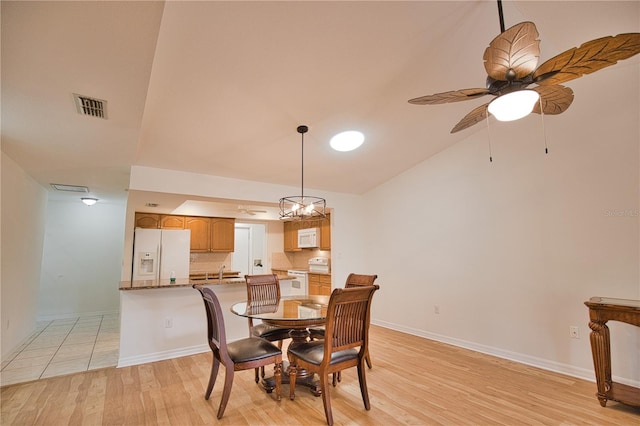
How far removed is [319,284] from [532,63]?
5.12 meters

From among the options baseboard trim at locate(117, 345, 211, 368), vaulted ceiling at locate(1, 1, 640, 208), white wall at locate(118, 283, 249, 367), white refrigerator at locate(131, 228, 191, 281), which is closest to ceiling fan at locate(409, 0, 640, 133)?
vaulted ceiling at locate(1, 1, 640, 208)

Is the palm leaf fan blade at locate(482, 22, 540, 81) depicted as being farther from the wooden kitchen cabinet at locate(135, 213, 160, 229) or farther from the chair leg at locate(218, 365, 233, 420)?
the wooden kitchen cabinet at locate(135, 213, 160, 229)

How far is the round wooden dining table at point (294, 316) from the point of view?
2365 mm

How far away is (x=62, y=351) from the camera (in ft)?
12.5

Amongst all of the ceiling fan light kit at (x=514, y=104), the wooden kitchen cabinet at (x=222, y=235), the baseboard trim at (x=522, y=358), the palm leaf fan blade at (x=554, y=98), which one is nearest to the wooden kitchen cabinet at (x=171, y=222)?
the wooden kitchen cabinet at (x=222, y=235)

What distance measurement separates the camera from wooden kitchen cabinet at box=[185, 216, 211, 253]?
617 cm

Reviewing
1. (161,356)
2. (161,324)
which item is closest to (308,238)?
(161,324)

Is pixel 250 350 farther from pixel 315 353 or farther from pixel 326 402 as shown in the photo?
pixel 326 402

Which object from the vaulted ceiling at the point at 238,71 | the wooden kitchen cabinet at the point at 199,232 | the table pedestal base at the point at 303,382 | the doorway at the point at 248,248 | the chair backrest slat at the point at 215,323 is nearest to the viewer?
the vaulted ceiling at the point at 238,71

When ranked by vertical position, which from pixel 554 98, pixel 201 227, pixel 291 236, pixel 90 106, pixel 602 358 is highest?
pixel 90 106

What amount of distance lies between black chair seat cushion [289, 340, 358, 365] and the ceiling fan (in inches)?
77.2

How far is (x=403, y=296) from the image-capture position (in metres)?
4.79

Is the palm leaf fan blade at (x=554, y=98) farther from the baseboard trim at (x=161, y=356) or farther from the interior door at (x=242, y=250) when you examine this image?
the interior door at (x=242, y=250)

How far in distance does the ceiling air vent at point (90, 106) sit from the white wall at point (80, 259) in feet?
16.2
